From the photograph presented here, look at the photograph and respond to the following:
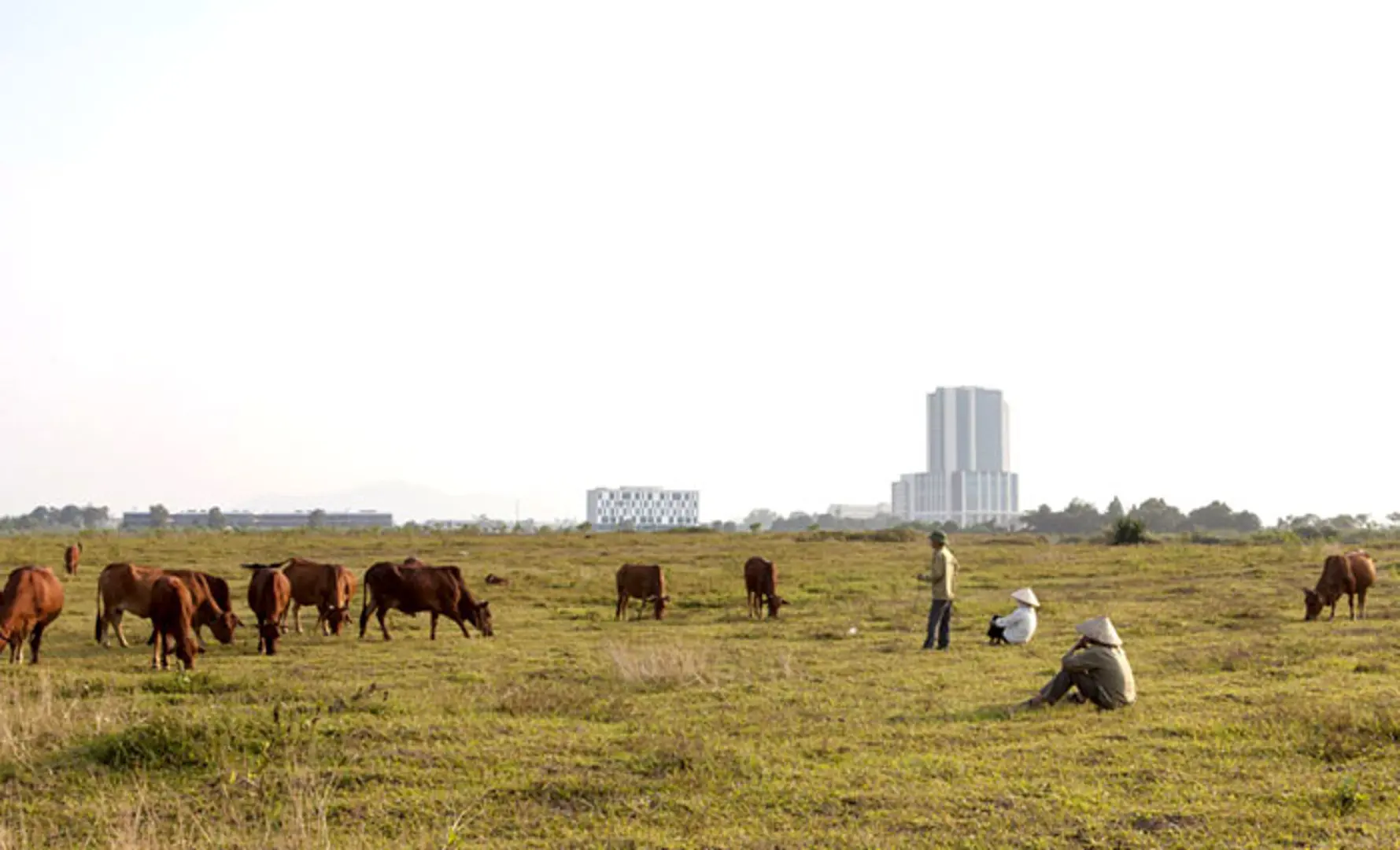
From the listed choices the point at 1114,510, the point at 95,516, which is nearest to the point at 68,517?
the point at 95,516

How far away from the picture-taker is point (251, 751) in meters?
10.2

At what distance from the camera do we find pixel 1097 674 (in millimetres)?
12141

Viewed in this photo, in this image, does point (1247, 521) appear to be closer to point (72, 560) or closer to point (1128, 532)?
point (1128, 532)

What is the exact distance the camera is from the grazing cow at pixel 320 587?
19.7 m

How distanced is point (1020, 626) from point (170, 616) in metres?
11.8

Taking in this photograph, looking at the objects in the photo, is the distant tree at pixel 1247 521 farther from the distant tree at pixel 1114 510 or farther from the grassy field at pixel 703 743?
the grassy field at pixel 703 743

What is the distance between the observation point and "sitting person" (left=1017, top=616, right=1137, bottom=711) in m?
12.1

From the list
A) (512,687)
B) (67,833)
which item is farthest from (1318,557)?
(67,833)

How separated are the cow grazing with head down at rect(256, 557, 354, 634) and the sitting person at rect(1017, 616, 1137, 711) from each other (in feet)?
38.3

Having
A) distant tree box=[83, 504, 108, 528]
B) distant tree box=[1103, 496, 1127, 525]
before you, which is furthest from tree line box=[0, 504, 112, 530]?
distant tree box=[1103, 496, 1127, 525]

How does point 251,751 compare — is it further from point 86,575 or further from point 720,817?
point 86,575

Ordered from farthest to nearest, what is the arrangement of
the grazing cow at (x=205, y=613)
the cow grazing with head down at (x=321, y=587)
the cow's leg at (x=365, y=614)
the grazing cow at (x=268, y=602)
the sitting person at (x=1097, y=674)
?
the cow grazing with head down at (x=321, y=587) → the cow's leg at (x=365, y=614) → the grazing cow at (x=205, y=613) → the grazing cow at (x=268, y=602) → the sitting person at (x=1097, y=674)

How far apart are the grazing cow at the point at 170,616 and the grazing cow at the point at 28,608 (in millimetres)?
1373

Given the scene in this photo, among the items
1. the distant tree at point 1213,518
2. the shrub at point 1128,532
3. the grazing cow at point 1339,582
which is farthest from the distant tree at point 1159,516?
the grazing cow at point 1339,582
